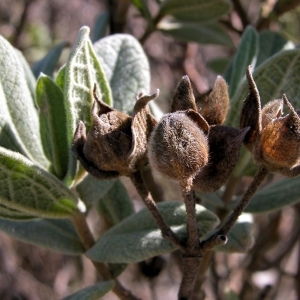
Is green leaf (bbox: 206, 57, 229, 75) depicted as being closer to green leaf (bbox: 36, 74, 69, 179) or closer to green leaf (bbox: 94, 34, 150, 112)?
green leaf (bbox: 94, 34, 150, 112)

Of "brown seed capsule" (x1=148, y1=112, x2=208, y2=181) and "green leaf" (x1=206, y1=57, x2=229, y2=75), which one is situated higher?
"brown seed capsule" (x1=148, y1=112, x2=208, y2=181)

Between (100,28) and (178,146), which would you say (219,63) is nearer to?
(100,28)

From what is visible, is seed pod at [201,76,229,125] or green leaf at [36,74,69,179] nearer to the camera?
seed pod at [201,76,229,125]

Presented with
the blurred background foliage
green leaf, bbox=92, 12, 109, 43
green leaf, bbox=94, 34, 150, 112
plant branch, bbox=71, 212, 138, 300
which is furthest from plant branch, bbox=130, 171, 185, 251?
green leaf, bbox=92, 12, 109, 43

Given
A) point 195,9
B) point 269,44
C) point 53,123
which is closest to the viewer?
point 53,123

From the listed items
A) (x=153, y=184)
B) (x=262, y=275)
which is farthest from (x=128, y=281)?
(x=153, y=184)

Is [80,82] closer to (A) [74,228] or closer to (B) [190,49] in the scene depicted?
(A) [74,228]

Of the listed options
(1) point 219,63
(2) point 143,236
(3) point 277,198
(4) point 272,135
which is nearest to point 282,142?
(4) point 272,135
